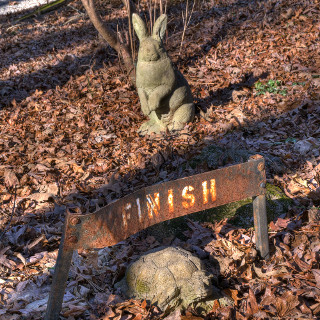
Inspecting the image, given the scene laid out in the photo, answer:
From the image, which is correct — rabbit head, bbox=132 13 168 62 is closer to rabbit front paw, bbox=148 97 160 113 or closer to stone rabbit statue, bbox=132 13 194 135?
stone rabbit statue, bbox=132 13 194 135

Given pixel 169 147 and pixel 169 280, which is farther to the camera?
pixel 169 147

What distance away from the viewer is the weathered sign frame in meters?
2.27

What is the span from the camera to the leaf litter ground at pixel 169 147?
2922 millimetres

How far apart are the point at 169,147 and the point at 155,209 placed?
8.85ft

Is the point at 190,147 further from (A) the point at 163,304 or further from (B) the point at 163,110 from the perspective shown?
(A) the point at 163,304

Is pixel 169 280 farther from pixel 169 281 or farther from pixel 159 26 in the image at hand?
pixel 159 26

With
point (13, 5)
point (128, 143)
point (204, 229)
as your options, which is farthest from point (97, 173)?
point (13, 5)

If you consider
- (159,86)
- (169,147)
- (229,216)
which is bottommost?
(229,216)

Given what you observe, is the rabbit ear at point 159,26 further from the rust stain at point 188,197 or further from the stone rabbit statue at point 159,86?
the rust stain at point 188,197

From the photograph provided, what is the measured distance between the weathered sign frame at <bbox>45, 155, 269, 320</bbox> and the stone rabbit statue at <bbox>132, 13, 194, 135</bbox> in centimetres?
305

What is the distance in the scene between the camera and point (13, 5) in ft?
49.6

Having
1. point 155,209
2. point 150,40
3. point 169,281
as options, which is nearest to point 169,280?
point 169,281

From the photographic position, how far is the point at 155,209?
2.58m

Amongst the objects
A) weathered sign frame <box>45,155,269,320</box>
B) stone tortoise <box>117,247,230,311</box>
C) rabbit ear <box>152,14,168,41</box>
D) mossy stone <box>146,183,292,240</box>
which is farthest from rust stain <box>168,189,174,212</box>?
rabbit ear <box>152,14,168,41</box>
